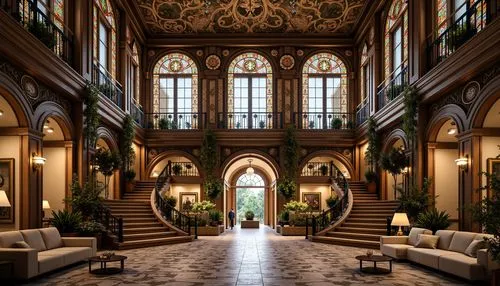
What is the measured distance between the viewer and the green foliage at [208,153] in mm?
22750

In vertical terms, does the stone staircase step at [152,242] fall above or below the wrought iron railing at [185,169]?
below

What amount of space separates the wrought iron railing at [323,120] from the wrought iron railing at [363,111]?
0.59m

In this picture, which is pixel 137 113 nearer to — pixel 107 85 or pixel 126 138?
pixel 126 138

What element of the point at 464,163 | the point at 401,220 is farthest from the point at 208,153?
the point at 464,163

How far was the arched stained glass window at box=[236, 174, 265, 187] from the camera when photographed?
31.7 meters

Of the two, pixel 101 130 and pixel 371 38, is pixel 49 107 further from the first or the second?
pixel 371 38

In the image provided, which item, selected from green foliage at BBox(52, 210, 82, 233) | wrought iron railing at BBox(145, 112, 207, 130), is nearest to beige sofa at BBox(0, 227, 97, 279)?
green foliage at BBox(52, 210, 82, 233)

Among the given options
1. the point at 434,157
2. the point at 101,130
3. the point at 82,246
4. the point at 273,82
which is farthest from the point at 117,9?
the point at 434,157

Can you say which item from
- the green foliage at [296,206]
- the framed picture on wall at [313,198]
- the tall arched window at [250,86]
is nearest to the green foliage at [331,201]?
the framed picture on wall at [313,198]

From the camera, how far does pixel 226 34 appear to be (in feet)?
78.8

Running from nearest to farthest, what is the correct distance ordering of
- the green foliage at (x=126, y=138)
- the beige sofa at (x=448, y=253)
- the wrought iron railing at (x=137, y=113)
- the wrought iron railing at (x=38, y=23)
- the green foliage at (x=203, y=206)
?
the beige sofa at (x=448, y=253) < the wrought iron railing at (x=38, y=23) < the green foliage at (x=126, y=138) < the green foliage at (x=203, y=206) < the wrought iron railing at (x=137, y=113)

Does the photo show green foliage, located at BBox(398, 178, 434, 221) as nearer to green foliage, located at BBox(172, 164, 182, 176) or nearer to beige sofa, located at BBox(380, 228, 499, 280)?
beige sofa, located at BBox(380, 228, 499, 280)

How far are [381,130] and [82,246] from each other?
1174 cm

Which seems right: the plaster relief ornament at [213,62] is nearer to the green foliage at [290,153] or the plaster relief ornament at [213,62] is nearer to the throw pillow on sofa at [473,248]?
the green foliage at [290,153]
